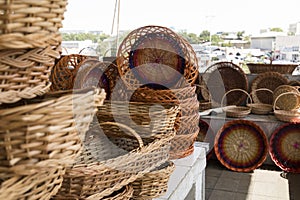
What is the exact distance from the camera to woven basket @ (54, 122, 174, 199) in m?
0.85

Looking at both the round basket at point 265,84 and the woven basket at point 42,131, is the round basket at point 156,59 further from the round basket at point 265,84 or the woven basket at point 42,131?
the round basket at point 265,84

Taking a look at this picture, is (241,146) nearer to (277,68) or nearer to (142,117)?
(277,68)

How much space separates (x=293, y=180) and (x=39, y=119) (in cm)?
294

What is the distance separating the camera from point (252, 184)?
2.94m

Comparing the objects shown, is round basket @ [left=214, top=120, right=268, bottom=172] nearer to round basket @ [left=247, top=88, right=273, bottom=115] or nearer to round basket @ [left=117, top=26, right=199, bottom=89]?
round basket @ [left=247, top=88, right=273, bottom=115]

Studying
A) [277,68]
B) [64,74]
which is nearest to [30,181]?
[64,74]

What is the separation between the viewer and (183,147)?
5.51 feet

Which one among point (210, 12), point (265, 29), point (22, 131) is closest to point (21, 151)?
point (22, 131)

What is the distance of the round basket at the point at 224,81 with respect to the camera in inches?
Result: 147

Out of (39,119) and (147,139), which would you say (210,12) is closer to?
(147,139)

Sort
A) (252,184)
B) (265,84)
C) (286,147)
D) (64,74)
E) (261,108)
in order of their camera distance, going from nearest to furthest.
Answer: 1. (64,74)
2. (252,184)
3. (286,147)
4. (261,108)
5. (265,84)

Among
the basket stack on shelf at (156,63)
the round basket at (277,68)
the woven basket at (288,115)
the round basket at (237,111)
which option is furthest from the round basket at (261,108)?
the basket stack on shelf at (156,63)

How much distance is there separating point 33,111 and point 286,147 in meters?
3.04

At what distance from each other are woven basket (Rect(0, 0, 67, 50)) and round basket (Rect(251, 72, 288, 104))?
339 centimetres
